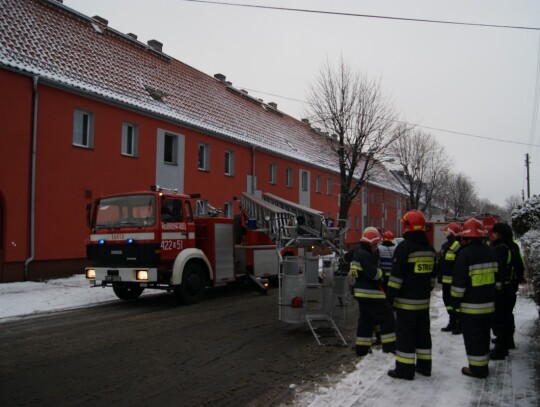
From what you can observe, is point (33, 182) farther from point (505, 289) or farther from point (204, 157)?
point (505, 289)

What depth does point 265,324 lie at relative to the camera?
8719 mm

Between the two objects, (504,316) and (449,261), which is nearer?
(504,316)

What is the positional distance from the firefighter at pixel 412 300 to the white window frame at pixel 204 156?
17071mm

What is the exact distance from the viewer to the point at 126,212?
34.9 feet

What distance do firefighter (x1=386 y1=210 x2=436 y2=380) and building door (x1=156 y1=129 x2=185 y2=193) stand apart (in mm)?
14698


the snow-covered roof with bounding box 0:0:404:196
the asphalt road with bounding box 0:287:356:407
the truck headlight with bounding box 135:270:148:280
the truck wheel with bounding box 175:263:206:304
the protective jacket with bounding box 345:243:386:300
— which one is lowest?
the asphalt road with bounding box 0:287:356:407

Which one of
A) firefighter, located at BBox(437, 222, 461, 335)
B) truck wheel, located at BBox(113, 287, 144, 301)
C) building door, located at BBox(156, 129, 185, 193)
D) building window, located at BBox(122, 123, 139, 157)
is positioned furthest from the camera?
building door, located at BBox(156, 129, 185, 193)

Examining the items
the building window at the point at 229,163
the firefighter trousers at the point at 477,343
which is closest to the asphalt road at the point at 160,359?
the firefighter trousers at the point at 477,343

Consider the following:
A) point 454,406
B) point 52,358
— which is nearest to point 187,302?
point 52,358

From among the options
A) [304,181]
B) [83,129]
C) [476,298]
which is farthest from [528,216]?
[304,181]

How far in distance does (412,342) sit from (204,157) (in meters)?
17.7

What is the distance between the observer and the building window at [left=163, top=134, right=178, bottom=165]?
19.7 m

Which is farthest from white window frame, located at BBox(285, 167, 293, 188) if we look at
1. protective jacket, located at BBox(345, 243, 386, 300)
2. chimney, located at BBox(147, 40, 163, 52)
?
protective jacket, located at BBox(345, 243, 386, 300)

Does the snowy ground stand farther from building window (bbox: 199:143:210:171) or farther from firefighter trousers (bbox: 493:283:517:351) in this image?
building window (bbox: 199:143:210:171)
